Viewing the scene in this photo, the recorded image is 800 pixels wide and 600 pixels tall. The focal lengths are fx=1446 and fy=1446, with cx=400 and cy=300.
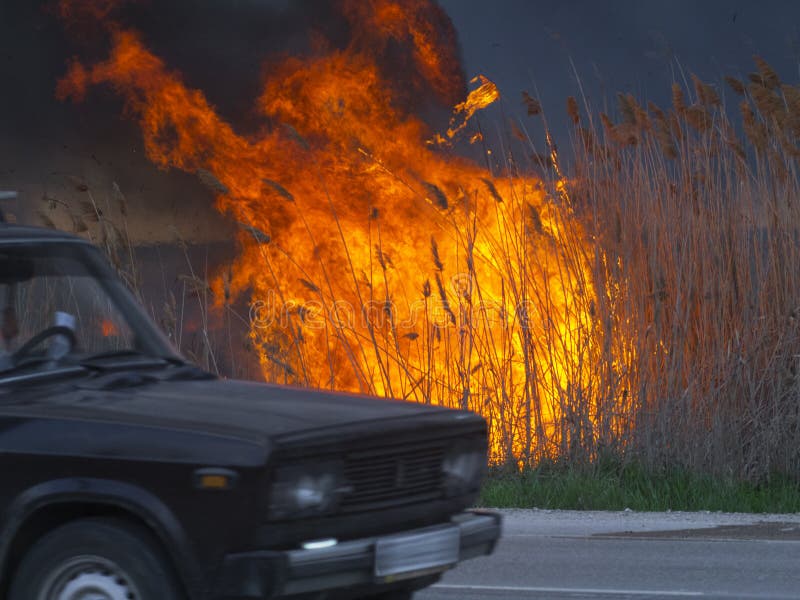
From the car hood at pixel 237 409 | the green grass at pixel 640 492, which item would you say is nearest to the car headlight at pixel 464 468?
the car hood at pixel 237 409

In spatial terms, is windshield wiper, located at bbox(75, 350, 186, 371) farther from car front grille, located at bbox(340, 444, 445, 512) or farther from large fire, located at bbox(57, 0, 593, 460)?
large fire, located at bbox(57, 0, 593, 460)

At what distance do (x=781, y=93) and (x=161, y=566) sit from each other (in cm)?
828

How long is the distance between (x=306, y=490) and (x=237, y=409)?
1.48 feet

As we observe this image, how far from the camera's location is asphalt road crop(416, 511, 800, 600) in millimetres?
7273

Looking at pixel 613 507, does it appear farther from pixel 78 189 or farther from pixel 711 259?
pixel 78 189

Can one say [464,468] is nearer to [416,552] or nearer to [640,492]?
[416,552]

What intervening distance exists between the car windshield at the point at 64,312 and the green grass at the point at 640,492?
16.7 ft

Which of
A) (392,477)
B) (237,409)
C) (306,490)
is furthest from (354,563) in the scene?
(237,409)

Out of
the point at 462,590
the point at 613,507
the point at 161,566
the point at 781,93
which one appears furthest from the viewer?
the point at 781,93

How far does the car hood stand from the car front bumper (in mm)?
397

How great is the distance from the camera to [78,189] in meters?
11.9

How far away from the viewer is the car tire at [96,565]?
4.68 metres

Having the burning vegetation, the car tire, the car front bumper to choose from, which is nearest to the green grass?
the burning vegetation

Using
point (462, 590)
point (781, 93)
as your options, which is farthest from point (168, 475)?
point (781, 93)
